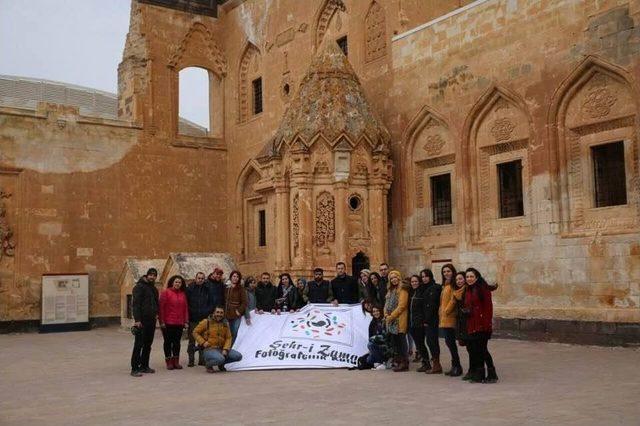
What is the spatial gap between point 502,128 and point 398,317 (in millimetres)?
6359

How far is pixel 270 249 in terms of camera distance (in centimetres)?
1845

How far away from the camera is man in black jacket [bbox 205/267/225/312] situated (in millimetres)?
A: 11008

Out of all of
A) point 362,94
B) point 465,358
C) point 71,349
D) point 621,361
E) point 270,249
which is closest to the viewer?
point 621,361

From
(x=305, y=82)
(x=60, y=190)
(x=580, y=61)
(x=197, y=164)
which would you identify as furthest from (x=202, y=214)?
(x=580, y=61)

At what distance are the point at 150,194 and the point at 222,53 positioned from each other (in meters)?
5.36

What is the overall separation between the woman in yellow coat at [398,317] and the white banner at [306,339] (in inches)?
26.8

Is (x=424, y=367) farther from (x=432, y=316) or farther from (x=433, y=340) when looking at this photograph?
(x=432, y=316)

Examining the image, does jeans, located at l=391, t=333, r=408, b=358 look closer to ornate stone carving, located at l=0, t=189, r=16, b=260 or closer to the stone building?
the stone building

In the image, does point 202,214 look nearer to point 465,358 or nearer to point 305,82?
point 305,82

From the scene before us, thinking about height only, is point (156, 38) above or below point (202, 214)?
above

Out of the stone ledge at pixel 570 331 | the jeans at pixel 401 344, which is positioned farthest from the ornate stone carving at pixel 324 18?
the jeans at pixel 401 344

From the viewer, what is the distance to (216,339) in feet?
33.9

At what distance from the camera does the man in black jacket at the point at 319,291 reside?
1191 cm

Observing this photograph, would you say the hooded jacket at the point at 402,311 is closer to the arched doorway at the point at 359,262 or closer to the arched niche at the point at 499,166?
the arched niche at the point at 499,166
